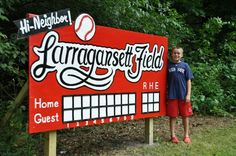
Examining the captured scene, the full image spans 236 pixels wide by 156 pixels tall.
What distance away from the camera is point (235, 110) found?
10188 mm

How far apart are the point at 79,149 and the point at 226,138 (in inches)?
A: 105

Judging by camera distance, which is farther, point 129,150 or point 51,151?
point 129,150

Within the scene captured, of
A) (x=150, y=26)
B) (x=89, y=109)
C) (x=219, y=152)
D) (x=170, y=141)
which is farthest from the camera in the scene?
(x=150, y=26)

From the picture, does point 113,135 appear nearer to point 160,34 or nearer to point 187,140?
point 187,140

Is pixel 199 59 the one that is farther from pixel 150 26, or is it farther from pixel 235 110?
pixel 150 26

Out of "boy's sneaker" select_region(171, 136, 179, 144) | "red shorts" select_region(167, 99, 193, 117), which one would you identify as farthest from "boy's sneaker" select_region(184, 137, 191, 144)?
"red shorts" select_region(167, 99, 193, 117)

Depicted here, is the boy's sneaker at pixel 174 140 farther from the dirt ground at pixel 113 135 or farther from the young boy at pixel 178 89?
the dirt ground at pixel 113 135

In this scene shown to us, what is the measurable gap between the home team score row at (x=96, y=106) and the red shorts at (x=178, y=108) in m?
0.28

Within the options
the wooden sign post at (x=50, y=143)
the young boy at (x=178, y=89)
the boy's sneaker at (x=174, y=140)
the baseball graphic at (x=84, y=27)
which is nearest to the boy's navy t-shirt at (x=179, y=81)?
the young boy at (x=178, y=89)

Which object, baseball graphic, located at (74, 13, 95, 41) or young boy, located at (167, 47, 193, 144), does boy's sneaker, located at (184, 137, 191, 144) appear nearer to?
young boy, located at (167, 47, 193, 144)

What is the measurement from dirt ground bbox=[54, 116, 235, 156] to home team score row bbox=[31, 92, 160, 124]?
0.68 metres

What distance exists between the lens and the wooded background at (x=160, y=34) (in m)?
5.71

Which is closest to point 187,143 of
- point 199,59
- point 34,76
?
point 34,76

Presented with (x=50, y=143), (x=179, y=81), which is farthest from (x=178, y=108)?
(x=50, y=143)
